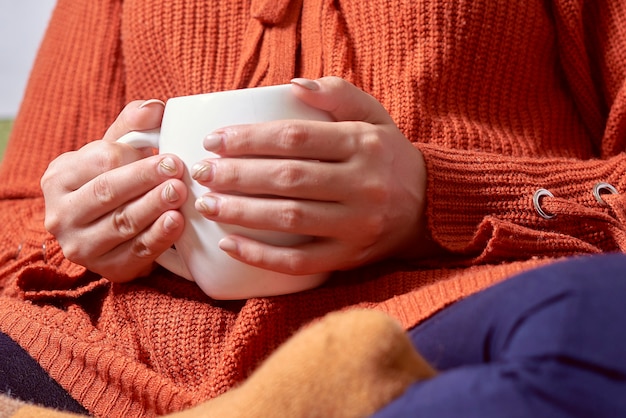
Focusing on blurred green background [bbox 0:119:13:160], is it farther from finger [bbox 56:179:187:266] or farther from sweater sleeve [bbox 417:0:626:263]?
sweater sleeve [bbox 417:0:626:263]

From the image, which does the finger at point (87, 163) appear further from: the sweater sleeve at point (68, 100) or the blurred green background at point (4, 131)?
the blurred green background at point (4, 131)

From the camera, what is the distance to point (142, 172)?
51 centimetres

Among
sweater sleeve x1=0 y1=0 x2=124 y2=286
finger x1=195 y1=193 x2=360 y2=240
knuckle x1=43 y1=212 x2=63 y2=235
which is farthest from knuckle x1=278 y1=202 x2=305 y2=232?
sweater sleeve x1=0 y1=0 x2=124 y2=286

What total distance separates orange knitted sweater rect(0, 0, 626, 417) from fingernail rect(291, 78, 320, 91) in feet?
0.46

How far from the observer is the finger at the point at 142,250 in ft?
1.64

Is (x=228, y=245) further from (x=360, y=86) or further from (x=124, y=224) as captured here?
A: (x=360, y=86)

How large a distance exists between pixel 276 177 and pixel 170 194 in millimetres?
76

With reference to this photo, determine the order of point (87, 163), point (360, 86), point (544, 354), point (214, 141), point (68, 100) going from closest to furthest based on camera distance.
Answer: point (544, 354) < point (214, 141) < point (87, 163) < point (360, 86) < point (68, 100)

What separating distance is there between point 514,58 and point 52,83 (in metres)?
0.53

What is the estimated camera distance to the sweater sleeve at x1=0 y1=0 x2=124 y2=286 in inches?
31.5

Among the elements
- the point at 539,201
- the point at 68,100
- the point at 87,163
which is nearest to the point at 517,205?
the point at 539,201

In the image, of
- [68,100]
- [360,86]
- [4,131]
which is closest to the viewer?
[360,86]

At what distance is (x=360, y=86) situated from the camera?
669mm

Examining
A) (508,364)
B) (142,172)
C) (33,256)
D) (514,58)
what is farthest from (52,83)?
(508,364)
